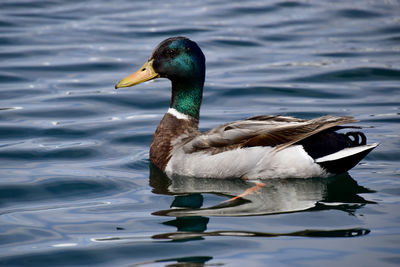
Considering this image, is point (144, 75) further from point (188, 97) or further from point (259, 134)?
point (259, 134)

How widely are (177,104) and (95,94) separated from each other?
107 inches

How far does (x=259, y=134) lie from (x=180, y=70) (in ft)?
4.01

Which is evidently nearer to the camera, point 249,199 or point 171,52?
point 249,199

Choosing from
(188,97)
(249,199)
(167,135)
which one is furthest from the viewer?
(188,97)

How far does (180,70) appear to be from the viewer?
6789mm

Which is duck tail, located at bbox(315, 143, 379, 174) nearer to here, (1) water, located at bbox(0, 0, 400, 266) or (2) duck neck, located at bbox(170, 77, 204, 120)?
(1) water, located at bbox(0, 0, 400, 266)

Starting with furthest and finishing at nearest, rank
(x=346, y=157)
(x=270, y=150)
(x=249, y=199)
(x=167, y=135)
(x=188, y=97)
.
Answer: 1. (x=188, y=97)
2. (x=167, y=135)
3. (x=270, y=150)
4. (x=346, y=157)
5. (x=249, y=199)

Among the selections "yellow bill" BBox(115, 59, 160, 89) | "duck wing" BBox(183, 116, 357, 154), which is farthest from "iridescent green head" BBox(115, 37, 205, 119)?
"duck wing" BBox(183, 116, 357, 154)

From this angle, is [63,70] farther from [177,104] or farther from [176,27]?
[177,104]

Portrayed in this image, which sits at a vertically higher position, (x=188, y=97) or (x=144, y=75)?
(x=144, y=75)

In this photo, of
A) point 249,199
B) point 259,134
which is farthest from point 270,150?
point 249,199

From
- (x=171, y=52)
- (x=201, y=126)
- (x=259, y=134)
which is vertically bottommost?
(x=201, y=126)

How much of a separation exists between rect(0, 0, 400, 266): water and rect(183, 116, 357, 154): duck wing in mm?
325

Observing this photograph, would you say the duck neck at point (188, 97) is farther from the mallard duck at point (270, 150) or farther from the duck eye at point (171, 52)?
the mallard duck at point (270, 150)
